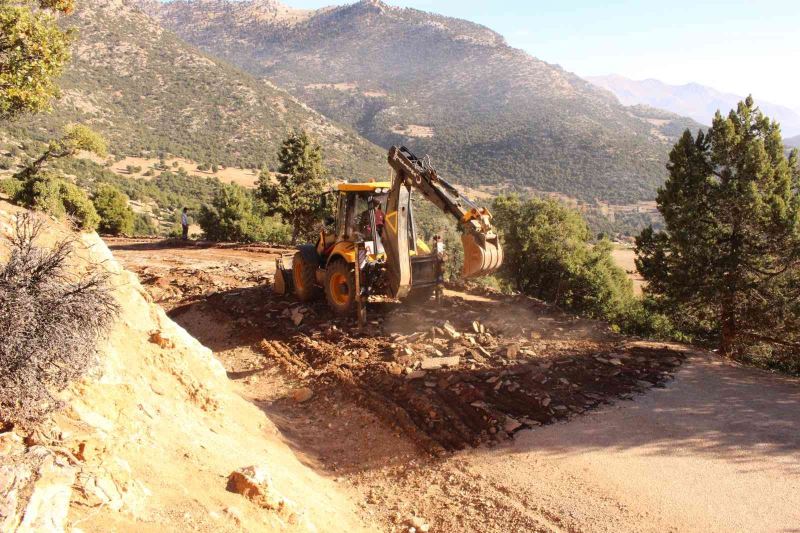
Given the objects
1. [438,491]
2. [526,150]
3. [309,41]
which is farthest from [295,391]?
[309,41]

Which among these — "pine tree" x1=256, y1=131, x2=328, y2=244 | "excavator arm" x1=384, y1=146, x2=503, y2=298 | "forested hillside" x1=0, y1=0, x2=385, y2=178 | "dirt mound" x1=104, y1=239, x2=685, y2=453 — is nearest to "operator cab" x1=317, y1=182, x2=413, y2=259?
"excavator arm" x1=384, y1=146, x2=503, y2=298

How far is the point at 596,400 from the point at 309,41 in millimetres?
202851

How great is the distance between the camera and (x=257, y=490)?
412 centimetres

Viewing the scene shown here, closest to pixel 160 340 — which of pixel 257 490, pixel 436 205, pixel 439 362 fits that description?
pixel 257 490

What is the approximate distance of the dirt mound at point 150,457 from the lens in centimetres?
296

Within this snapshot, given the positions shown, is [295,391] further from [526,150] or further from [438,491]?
[526,150]

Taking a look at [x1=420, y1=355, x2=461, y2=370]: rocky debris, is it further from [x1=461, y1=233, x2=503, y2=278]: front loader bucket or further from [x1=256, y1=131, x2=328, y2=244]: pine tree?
[x1=256, y1=131, x2=328, y2=244]: pine tree

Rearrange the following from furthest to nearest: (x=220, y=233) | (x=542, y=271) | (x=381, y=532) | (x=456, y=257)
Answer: (x=220, y=233) < (x=456, y=257) < (x=542, y=271) < (x=381, y=532)

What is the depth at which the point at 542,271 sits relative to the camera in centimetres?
2459

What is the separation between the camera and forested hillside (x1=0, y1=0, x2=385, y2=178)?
198 ft

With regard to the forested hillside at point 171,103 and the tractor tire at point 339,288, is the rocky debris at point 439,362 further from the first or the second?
the forested hillside at point 171,103

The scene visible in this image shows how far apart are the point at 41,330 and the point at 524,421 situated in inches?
224

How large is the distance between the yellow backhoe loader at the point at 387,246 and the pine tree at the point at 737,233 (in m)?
6.63

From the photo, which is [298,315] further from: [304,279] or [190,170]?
[190,170]
